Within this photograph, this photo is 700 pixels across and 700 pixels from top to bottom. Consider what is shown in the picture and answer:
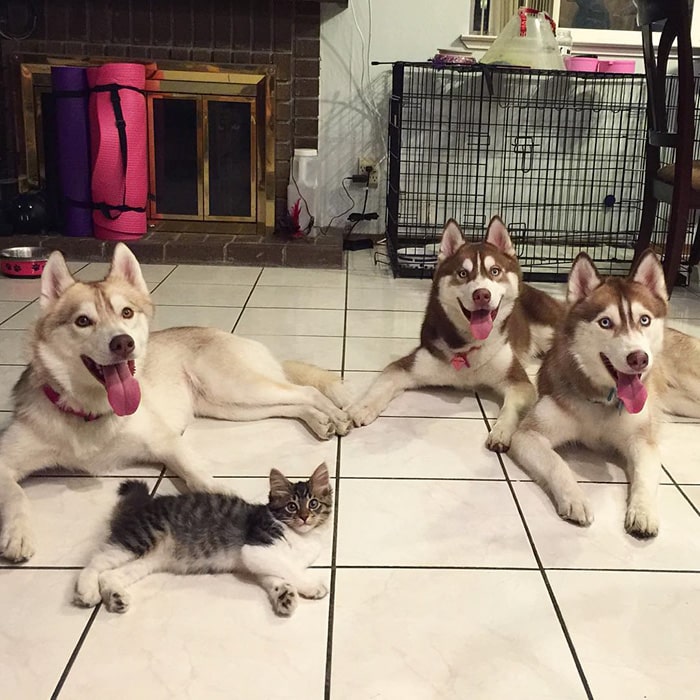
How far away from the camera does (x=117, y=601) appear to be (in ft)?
4.92

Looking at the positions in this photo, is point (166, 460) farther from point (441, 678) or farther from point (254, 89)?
point (254, 89)

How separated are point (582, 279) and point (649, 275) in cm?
18

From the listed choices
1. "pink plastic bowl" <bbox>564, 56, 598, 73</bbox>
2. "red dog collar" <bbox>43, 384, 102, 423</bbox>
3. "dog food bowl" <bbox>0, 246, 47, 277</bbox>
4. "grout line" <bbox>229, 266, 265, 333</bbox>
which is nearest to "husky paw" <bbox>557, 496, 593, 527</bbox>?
"red dog collar" <bbox>43, 384, 102, 423</bbox>

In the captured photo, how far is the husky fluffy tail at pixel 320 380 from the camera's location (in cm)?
260

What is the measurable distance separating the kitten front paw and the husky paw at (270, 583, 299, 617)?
2 centimetres

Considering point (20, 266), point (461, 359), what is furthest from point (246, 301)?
point (461, 359)

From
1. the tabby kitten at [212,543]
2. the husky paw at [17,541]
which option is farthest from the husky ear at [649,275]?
the husky paw at [17,541]

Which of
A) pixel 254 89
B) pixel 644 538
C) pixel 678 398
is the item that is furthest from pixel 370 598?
pixel 254 89

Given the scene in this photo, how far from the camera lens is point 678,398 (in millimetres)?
2609

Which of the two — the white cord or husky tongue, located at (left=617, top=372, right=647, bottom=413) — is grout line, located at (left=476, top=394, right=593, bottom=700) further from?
the white cord

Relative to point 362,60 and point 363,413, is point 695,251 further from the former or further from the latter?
point 363,413

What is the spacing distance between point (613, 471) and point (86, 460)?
1466 millimetres

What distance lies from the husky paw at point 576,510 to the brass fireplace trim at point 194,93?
384cm

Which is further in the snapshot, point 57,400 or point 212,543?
point 57,400
